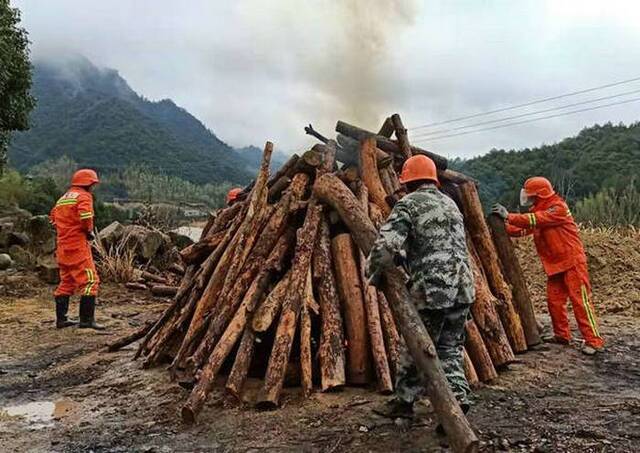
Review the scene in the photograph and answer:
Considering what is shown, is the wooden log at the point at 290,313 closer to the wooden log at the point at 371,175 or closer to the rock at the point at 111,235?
the wooden log at the point at 371,175

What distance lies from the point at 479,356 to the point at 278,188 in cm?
321

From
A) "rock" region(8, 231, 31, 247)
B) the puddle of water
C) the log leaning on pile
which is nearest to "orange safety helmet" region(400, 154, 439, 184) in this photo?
the log leaning on pile

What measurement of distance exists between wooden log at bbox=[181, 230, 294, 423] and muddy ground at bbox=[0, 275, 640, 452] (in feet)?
0.63

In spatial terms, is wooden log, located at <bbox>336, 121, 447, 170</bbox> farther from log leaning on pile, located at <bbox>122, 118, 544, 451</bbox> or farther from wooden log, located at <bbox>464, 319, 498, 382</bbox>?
wooden log, located at <bbox>464, 319, 498, 382</bbox>

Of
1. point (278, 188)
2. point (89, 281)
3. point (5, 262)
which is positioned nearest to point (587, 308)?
point (278, 188)

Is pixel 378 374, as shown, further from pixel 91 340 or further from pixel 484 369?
pixel 91 340

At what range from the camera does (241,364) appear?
5355 mm

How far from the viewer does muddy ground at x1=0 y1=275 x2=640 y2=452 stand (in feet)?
14.5

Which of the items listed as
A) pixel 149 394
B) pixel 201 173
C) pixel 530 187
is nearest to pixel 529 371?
pixel 530 187

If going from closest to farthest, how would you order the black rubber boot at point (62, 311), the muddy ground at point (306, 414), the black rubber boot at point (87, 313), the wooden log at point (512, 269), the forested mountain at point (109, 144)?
the muddy ground at point (306, 414)
the wooden log at point (512, 269)
the black rubber boot at point (87, 313)
the black rubber boot at point (62, 311)
the forested mountain at point (109, 144)

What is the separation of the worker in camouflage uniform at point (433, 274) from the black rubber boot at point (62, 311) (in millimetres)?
6188

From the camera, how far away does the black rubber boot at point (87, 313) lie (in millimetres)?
8961

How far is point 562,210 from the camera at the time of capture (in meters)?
7.21

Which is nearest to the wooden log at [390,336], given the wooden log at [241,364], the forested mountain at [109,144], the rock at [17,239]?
the wooden log at [241,364]
